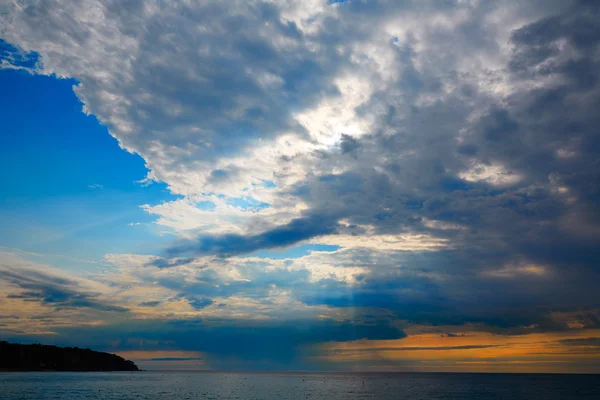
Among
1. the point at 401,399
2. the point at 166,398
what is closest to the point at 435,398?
the point at 401,399

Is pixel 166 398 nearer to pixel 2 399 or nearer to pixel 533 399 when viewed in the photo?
pixel 2 399

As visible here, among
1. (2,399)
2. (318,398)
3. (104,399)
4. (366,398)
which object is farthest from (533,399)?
(2,399)


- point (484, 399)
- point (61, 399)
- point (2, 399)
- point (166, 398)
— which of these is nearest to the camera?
point (2, 399)

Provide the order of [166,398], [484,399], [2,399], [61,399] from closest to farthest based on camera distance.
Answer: [2,399] < [61,399] < [166,398] < [484,399]

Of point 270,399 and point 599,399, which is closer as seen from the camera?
point 270,399

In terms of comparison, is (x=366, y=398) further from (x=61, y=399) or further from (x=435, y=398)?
(x=61, y=399)

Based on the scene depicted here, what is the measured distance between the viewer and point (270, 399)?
142125 millimetres

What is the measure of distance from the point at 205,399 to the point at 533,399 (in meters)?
117

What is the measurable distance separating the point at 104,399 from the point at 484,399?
129003 mm

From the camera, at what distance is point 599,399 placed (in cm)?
16012

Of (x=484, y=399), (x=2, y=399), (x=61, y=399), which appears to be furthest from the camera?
(x=484, y=399)

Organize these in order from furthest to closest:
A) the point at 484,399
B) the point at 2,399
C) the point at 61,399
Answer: the point at 484,399
the point at 61,399
the point at 2,399

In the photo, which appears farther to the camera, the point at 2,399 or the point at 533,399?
the point at 533,399

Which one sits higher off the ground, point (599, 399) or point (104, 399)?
point (104, 399)
